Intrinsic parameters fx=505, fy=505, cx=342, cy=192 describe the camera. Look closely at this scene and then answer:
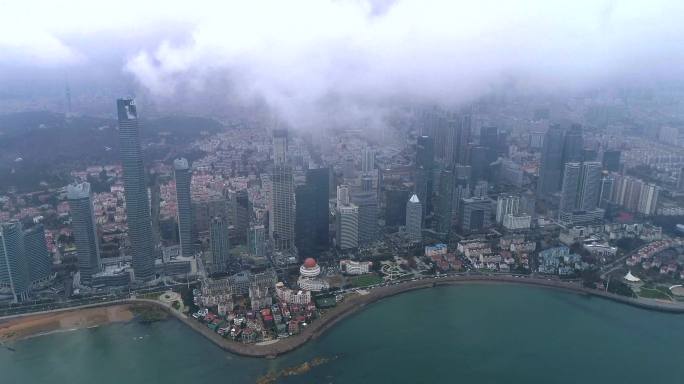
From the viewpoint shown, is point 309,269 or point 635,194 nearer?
point 309,269

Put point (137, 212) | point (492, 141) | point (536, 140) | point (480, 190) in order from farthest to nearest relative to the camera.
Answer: point (536, 140) → point (492, 141) → point (480, 190) → point (137, 212)

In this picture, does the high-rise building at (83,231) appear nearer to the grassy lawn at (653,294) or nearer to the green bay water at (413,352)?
the green bay water at (413,352)

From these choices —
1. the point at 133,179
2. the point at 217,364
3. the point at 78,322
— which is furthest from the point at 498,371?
the point at 133,179

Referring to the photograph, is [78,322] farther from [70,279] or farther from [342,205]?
[342,205]

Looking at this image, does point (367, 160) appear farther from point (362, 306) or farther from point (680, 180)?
point (680, 180)

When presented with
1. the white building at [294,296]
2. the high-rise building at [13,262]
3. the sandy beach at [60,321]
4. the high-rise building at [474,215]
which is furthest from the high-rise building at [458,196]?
the high-rise building at [13,262]

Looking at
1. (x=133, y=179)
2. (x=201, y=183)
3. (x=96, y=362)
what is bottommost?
(x=96, y=362)

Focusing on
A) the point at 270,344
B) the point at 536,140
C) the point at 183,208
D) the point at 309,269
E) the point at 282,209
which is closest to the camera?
the point at 270,344

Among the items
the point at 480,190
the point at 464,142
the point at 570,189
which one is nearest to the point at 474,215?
the point at 480,190
